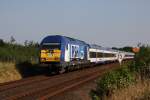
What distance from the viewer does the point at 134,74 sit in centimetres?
1958

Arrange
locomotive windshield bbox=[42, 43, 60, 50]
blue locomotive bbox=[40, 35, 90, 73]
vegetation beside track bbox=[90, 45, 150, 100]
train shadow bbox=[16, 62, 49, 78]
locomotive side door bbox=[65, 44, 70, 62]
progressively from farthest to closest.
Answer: locomotive side door bbox=[65, 44, 70, 62] < locomotive windshield bbox=[42, 43, 60, 50] < train shadow bbox=[16, 62, 49, 78] < blue locomotive bbox=[40, 35, 90, 73] < vegetation beside track bbox=[90, 45, 150, 100]

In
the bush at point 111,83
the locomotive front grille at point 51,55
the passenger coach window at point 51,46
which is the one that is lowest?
the bush at point 111,83

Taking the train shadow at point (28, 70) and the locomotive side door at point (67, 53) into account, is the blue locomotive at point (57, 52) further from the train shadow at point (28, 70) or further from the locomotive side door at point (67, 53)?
the train shadow at point (28, 70)

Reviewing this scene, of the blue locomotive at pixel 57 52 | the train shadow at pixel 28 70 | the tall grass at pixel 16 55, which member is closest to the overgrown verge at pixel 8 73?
the train shadow at pixel 28 70

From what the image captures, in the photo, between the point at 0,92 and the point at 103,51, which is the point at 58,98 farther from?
the point at 103,51

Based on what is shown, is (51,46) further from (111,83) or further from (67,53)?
(111,83)

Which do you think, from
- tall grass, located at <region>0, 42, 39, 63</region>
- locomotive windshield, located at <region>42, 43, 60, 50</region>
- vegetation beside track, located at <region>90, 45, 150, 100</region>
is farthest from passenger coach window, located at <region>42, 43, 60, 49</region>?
vegetation beside track, located at <region>90, 45, 150, 100</region>

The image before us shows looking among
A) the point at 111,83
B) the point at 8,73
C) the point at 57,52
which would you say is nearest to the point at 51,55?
the point at 57,52

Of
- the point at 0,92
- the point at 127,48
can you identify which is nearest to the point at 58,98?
the point at 0,92

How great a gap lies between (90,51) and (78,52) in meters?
9.34

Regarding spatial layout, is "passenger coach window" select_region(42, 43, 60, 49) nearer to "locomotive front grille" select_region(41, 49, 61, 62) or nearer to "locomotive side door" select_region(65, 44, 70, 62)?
"locomotive front grille" select_region(41, 49, 61, 62)

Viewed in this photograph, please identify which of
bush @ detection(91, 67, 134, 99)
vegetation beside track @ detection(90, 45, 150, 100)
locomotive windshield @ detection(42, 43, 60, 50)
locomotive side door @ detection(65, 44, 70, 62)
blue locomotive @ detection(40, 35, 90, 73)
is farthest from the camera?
locomotive side door @ detection(65, 44, 70, 62)

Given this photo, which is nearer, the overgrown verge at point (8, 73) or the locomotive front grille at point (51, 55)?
the overgrown verge at point (8, 73)

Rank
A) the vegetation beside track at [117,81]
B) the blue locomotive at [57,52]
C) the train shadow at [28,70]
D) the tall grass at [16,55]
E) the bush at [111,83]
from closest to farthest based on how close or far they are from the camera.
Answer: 1. the vegetation beside track at [117,81]
2. the bush at [111,83]
3. the blue locomotive at [57,52]
4. the train shadow at [28,70]
5. the tall grass at [16,55]
